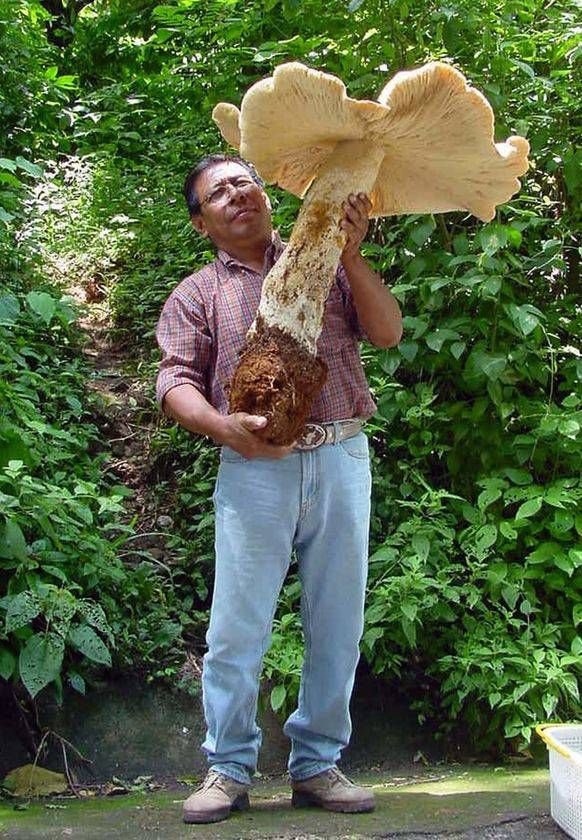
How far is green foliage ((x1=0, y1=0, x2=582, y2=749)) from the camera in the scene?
3.51 metres

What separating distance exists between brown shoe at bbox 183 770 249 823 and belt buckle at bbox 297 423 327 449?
985 mm

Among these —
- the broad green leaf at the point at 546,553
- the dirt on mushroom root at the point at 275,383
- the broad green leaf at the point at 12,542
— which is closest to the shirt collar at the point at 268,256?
the dirt on mushroom root at the point at 275,383

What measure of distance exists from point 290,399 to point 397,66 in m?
2.41

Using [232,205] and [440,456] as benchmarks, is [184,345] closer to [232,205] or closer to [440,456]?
[232,205]

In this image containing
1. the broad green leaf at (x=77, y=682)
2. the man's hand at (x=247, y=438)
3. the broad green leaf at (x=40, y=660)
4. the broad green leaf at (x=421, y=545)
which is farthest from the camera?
the broad green leaf at (x=421, y=545)

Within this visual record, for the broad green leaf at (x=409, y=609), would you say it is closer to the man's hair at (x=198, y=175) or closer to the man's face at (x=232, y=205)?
the man's face at (x=232, y=205)

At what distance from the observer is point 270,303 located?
2471 mm

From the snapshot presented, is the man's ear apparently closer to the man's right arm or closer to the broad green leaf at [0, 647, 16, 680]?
the man's right arm

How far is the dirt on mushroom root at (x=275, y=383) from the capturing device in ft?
7.86

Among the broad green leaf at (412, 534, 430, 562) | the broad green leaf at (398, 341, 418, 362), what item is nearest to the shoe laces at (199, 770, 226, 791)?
the broad green leaf at (412, 534, 430, 562)

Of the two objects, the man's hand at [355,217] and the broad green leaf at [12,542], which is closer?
the man's hand at [355,217]

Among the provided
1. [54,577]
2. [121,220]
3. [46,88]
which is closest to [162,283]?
[121,220]

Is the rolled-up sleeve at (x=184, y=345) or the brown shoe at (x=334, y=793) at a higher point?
the rolled-up sleeve at (x=184, y=345)

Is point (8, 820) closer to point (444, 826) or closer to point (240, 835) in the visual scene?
point (240, 835)
